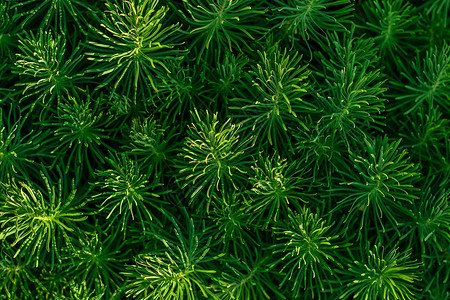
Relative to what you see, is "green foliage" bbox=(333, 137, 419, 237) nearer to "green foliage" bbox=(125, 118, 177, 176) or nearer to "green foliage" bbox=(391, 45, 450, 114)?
"green foliage" bbox=(391, 45, 450, 114)

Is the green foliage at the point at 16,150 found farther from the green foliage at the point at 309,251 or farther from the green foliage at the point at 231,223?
the green foliage at the point at 309,251

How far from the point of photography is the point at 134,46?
1.06 metres

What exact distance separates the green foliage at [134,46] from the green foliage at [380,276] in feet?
2.21

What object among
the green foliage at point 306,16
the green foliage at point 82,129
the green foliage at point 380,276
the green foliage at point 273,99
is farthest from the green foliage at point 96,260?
the green foliage at point 306,16

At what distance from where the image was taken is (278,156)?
1.09 m

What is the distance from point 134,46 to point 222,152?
32 centimetres

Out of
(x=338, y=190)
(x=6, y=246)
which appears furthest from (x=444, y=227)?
(x=6, y=246)

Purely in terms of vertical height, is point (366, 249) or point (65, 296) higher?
point (366, 249)

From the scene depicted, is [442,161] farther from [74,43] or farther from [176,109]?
[74,43]

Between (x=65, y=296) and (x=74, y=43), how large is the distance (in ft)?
2.15

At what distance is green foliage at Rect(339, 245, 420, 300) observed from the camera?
109 cm

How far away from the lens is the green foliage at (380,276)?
1087 millimetres

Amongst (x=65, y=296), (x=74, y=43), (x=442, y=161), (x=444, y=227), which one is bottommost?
(x=65, y=296)

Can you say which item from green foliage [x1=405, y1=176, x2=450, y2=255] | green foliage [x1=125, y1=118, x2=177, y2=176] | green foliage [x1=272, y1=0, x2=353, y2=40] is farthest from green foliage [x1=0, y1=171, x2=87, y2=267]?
green foliage [x1=405, y1=176, x2=450, y2=255]
